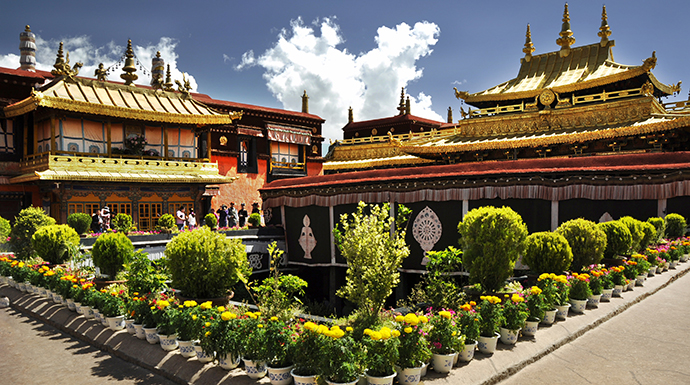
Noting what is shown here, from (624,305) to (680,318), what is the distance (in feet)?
3.17

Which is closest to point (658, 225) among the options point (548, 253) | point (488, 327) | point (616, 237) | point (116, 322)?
point (616, 237)

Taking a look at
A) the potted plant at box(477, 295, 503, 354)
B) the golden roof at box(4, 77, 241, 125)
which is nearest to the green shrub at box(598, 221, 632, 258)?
the potted plant at box(477, 295, 503, 354)

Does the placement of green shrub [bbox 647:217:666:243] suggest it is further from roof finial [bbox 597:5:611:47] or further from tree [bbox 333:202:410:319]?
roof finial [bbox 597:5:611:47]

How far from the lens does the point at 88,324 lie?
9.35 meters

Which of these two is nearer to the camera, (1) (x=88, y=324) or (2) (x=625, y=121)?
(1) (x=88, y=324)

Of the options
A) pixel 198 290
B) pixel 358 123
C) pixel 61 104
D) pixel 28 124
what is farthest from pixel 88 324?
pixel 358 123

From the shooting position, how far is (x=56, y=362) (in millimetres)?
7699

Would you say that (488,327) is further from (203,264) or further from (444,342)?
(203,264)

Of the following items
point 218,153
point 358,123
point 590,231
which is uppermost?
point 358,123

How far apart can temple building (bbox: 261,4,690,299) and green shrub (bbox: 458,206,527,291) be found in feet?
20.1

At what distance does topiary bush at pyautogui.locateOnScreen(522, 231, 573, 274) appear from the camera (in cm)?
945

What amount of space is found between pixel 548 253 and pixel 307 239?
1175 centimetres

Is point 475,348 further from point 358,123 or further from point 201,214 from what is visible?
point 358,123

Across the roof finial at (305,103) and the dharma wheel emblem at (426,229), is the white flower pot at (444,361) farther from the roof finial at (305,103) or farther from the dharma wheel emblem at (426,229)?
the roof finial at (305,103)
